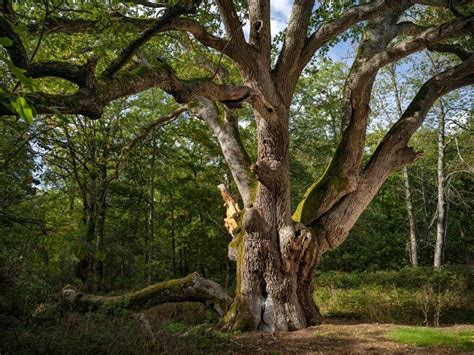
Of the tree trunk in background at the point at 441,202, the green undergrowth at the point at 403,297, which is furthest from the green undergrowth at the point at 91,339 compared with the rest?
the tree trunk in background at the point at 441,202

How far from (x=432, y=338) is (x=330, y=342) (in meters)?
1.64

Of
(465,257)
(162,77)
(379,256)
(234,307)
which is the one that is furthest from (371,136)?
(162,77)

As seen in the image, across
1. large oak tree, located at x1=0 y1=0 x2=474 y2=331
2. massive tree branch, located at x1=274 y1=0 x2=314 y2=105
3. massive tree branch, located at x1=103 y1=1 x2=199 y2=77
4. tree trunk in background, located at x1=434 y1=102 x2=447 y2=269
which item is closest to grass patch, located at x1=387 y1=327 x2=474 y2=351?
large oak tree, located at x1=0 y1=0 x2=474 y2=331

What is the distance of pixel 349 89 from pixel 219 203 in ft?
37.2

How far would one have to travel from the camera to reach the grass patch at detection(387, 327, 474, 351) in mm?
5757

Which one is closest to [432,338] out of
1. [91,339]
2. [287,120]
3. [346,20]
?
[287,120]

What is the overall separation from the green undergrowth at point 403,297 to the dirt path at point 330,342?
377 centimetres

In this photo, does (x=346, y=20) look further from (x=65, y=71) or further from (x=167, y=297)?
(x=167, y=297)

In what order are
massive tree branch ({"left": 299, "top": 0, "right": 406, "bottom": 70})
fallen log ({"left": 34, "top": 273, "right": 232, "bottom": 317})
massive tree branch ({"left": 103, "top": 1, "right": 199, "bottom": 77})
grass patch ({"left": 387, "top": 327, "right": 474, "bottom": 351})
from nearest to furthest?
massive tree branch ({"left": 103, "top": 1, "right": 199, "bottom": 77})
grass patch ({"left": 387, "top": 327, "right": 474, "bottom": 351})
massive tree branch ({"left": 299, "top": 0, "right": 406, "bottom": 70})
fallen log ({"left": 34, "top": 273, "right": 232, "bottom": 317})

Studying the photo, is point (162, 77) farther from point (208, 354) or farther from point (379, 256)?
point (379, 256)

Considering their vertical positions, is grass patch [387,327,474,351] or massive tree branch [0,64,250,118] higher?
massive tree branch [0,64,250,118]

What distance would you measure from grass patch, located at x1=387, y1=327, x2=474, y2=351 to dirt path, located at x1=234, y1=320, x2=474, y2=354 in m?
0.19

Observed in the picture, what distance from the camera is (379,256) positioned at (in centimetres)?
2384

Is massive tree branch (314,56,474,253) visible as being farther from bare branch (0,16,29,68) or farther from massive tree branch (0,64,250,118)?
bare branch (0,16,29,68)
